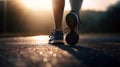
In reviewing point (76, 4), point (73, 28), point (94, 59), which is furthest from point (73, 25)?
point (94, 59)

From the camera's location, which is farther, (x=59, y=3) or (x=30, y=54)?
(x=59, y=3)

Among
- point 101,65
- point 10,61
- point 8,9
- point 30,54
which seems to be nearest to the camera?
point 101,65

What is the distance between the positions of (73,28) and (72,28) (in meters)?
0.01

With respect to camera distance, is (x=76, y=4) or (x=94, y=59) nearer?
(x=94, y=59)

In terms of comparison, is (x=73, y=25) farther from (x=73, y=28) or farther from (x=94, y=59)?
(x=94, y=59)

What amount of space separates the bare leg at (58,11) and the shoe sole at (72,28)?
0.21 meters

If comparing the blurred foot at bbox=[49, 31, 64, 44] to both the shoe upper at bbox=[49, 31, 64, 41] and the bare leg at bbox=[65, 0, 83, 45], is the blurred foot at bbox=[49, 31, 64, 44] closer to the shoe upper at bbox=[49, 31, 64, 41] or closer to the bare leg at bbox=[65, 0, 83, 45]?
the shoe upper at bbox=[49, 31, 64, 41]

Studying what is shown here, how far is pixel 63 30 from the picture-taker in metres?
6.73

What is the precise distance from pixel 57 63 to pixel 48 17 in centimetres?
5863

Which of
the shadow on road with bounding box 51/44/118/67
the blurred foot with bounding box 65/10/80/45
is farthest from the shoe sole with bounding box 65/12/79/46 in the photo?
the shadow on road with bounding box 51/44/118/67

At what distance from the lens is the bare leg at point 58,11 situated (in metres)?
6.58

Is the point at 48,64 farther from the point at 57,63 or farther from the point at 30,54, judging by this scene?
the point at 30,54

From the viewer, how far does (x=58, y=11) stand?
664cm

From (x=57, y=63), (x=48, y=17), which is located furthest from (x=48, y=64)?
(x=48, y=17)
